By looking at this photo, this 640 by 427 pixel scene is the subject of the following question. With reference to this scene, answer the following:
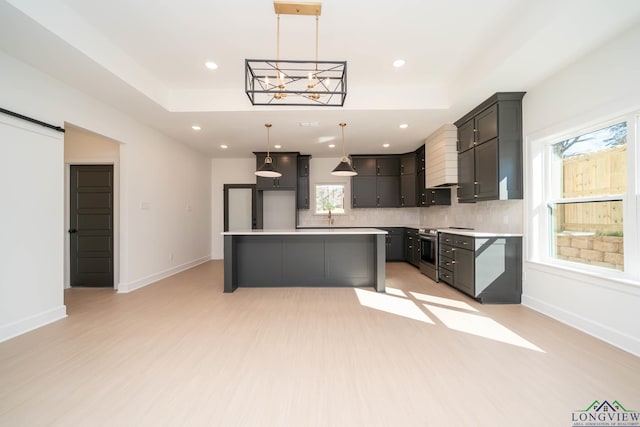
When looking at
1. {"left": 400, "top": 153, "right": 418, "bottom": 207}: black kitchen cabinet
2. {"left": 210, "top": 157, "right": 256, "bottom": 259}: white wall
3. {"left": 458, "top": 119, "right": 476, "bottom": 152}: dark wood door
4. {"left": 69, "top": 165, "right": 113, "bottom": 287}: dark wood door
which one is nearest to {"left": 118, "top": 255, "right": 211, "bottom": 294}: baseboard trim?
{"left": 69, "top": 165, "right": 113, "bottom": 287}: dark wood door

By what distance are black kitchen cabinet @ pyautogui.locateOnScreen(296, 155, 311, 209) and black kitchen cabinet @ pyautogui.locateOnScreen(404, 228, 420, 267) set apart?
261 cm

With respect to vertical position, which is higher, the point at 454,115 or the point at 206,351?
the point at 454,115

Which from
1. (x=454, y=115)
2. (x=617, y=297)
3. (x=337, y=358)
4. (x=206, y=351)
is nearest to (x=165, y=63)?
(x=206, y=351)

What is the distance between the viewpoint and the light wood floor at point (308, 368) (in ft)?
5.06

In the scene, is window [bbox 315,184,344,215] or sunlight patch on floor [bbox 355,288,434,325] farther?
window [bbox 315,184,344,215]

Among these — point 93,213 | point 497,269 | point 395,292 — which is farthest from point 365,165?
point 93,213

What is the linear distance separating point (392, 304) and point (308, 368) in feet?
5.79

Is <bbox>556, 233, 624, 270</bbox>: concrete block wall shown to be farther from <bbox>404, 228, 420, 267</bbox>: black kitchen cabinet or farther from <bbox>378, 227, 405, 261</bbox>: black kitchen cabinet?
<bbox>378, 227, 405, 261</bbox>: black kitchen cabinet

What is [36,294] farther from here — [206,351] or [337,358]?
[337,358]

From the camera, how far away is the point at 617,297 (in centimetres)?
232

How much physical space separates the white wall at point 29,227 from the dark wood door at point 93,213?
51.5 inches

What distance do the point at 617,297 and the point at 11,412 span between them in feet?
15.3

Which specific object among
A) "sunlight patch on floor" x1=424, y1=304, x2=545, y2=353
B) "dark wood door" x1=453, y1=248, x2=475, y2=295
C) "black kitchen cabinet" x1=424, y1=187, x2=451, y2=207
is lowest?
"sunlight patch on floor" x1=424, y1=304, x2=545, y2=353

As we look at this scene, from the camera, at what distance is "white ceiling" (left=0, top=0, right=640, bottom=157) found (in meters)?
2.27
